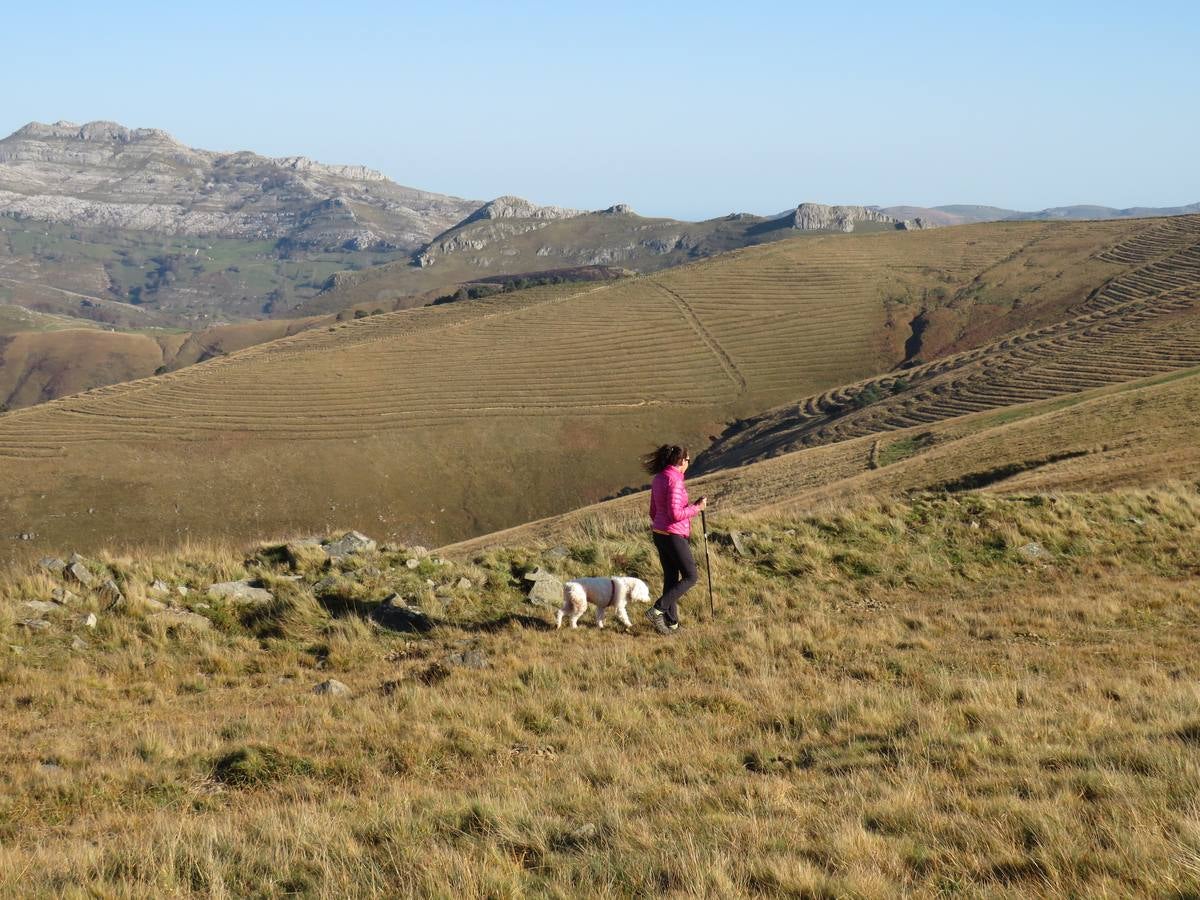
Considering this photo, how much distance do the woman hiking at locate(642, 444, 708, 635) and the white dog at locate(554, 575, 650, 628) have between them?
562mm

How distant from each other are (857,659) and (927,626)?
1680 mm

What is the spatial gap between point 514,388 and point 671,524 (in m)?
72.8

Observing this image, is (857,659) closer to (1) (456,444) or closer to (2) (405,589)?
(2) (405,589)

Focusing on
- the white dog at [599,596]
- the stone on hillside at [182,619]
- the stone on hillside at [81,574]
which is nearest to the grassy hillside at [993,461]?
the white dog at [599,596]

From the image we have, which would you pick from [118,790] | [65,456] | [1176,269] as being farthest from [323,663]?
[1176,269]

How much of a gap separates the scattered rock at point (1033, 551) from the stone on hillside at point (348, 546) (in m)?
9.63

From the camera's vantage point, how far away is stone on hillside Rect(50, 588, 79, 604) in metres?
11.1

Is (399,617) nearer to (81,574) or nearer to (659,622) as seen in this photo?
(659,622)

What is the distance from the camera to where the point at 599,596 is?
1114 centimetres

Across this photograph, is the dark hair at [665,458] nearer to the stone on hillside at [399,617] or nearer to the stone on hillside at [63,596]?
the stone on hillside at [399,617]

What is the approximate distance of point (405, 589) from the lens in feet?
40.1

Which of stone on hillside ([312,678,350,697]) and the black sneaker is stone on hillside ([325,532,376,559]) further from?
the black sneaker

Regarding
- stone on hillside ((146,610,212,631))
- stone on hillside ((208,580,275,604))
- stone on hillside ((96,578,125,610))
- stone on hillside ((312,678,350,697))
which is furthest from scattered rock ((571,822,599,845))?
stone on hillside ((96,578,125,610))

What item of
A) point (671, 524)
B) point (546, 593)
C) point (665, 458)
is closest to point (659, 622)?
point (671, 524)
